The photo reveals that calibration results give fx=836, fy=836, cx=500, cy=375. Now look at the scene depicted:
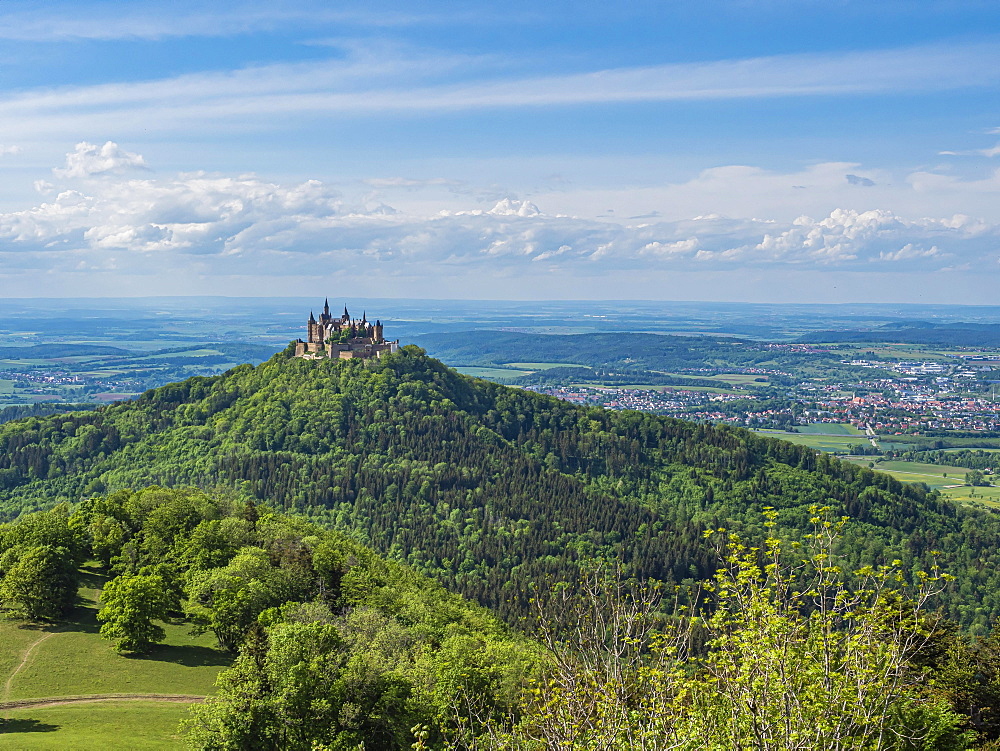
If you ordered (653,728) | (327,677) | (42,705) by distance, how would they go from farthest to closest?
(42,705)
(327,677)
(653,728)

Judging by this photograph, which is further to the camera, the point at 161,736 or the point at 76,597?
the point at 76,597

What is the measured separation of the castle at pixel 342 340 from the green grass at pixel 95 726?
123915 millimetres

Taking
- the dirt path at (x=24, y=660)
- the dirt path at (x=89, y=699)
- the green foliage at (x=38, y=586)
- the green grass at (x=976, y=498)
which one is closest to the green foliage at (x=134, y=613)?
the dirt path at (x=24, y=660)

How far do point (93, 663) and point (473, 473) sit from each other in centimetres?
9715

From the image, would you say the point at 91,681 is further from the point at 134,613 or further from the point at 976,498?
the point at 976,498

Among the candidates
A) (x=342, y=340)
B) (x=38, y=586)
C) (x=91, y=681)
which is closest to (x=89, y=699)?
(x=91, y=681)

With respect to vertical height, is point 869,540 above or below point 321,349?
below

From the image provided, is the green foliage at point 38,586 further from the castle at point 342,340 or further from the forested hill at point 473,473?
the castle at point 342,340

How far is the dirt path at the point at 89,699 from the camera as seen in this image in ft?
153

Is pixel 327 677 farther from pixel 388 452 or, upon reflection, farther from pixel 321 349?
pixel 321 349

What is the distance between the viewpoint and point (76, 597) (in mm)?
65062

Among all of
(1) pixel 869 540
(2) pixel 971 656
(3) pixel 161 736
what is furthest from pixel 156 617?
(1) pixel 869 540

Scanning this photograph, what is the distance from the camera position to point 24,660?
172ft

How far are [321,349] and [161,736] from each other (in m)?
133
